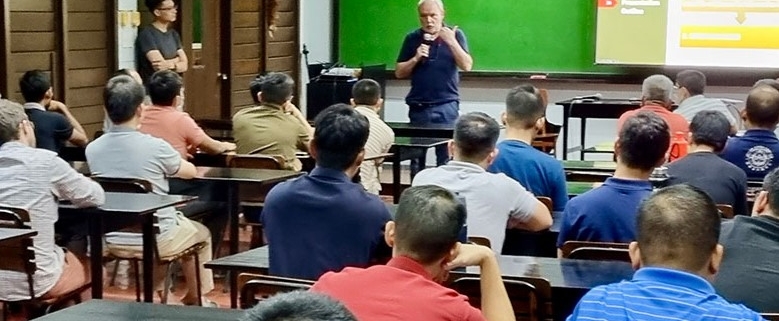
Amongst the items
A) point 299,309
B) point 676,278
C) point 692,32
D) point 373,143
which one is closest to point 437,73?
point 373,143

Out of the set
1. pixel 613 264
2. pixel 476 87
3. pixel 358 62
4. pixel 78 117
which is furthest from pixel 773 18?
pixel 613 264

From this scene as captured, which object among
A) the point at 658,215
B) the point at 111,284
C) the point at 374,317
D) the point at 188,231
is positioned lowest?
the point at 111,284

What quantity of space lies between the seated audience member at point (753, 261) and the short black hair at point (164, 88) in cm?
335

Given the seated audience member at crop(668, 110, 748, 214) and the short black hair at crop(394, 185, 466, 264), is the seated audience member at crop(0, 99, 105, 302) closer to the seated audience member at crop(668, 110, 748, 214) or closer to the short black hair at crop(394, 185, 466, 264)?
the short black hair at crop(394, 185, 466, 264)

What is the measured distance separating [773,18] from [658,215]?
26.1 ft

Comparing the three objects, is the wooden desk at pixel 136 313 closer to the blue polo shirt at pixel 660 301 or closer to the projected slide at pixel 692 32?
the blue polo shirt at pixel 660 301

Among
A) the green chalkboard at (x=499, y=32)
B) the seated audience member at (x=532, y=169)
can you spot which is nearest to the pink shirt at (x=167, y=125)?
the seated audience member at (x=532, y=169)

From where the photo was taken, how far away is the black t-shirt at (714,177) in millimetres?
4402

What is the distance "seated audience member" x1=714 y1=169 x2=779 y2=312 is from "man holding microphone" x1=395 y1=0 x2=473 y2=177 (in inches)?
203

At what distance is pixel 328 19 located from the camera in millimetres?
10750

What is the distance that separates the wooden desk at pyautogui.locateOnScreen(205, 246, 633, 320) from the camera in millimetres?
3068

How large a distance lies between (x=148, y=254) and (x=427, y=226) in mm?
2432

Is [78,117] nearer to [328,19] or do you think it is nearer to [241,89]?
[241,89]

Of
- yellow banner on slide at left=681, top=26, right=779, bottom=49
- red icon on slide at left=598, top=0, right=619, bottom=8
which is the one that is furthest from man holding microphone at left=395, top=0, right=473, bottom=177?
yellow banner on slide at left=681, top=26, right=779, bottom=49
